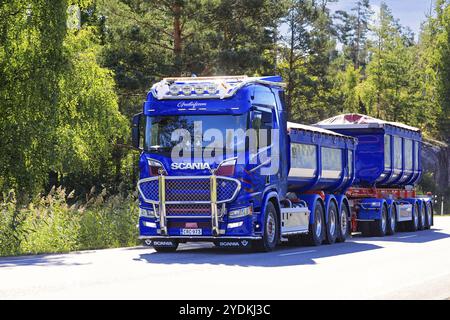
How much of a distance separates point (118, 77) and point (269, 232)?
2541 centimetres

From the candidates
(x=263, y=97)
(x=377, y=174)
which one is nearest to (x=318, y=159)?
(x=263, y=97)

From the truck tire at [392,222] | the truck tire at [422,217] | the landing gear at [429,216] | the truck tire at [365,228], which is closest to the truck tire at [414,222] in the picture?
the truck tire at [422,217]

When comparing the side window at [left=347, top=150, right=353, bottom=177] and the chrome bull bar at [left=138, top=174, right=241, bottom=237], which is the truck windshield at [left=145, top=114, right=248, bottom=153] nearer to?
the chrome bull bar at [left=138, top=174, right=241, bottom=237]

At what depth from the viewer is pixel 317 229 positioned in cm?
2528

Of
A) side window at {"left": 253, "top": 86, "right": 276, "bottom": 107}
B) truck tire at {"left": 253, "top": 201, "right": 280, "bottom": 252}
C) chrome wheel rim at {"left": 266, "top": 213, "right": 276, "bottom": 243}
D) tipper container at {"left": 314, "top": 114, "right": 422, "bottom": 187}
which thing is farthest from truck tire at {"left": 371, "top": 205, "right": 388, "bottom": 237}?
side window at {"left": 253, "top": 86, "right": 276, "bottom": 107}

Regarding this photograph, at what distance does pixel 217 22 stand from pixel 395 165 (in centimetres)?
1783

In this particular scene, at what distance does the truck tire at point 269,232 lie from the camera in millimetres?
21594

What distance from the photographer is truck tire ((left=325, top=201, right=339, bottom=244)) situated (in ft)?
84.9

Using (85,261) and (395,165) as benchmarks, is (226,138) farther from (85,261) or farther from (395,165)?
(395,165)

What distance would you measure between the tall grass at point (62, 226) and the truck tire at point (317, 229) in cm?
472

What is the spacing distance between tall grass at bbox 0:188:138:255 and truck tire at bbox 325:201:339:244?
5185mm

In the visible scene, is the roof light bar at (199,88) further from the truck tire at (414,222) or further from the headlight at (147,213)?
the truck tire at (414,222)

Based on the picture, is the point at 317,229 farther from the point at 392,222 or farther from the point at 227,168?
the point at 392,222
